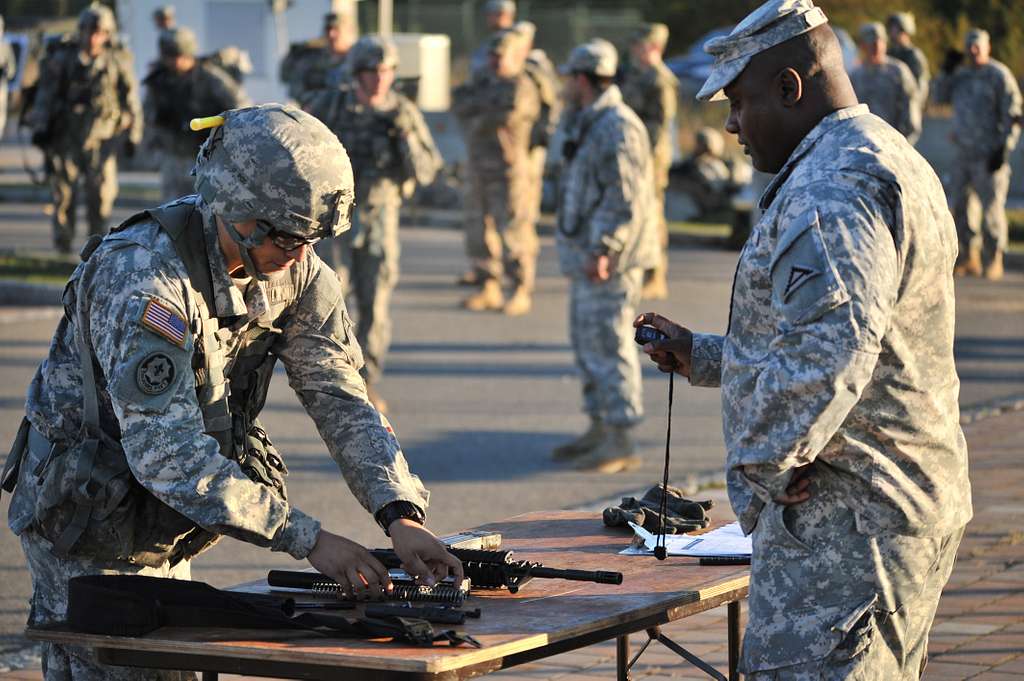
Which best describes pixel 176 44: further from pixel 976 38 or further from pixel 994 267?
pixel 994 267

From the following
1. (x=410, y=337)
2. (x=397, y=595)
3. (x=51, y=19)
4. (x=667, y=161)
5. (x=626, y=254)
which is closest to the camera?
(x=397, y=595)

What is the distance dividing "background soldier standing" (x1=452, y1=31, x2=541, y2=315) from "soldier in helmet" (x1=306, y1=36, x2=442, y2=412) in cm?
429

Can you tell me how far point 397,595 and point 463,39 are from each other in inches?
1550

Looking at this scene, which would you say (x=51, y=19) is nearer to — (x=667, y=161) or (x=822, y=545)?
(x=667, y=161)

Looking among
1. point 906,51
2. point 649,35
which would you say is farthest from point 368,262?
point 906,51

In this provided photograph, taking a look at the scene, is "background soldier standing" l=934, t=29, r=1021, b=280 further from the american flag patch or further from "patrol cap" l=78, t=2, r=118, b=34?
the american flag patch

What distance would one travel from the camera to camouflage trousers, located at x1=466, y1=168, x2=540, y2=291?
643 inches

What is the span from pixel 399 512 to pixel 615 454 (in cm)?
590

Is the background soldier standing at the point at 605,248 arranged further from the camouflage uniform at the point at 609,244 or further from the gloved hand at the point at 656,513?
the gloved hand at the point at 656,513

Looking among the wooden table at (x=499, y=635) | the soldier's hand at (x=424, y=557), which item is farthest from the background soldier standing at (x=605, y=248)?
the soldier's hand at (x=424, y=557)

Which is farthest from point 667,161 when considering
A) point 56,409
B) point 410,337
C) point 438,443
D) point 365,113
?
point 56,409

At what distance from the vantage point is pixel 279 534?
12.5ft

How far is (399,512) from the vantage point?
164 inches

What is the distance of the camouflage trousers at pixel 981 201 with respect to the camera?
62.5 ft
